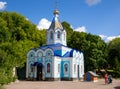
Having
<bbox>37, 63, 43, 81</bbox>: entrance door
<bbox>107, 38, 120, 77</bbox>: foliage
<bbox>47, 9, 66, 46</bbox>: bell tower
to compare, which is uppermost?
<bbox>47, 9, 66, 46</bbox>: bell tower

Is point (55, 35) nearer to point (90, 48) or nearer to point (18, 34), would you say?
point (18, 34)

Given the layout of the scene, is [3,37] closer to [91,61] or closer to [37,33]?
[37,33]

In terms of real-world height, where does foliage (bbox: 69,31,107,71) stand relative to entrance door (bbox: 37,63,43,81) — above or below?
above

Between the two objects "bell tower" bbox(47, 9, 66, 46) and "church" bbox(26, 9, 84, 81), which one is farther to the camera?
"bell tower" bbox(47, 9, 66, 46)

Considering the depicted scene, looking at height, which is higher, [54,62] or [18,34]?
[18,34]

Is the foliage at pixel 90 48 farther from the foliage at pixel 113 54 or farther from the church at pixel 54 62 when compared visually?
the church at pixel 54 62

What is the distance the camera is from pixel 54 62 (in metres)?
43.6

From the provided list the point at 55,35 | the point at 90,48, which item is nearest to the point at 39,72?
the point at 55,35

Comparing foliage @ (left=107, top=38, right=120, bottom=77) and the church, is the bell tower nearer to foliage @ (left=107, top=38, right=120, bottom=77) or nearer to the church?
the church

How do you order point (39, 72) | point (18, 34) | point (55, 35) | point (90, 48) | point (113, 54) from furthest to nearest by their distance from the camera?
point (113, 54), point (90, 48), point (18, 34), point (55, 35), point (39, 72)

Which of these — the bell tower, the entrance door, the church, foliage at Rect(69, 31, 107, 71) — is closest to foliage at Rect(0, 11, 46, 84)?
the church

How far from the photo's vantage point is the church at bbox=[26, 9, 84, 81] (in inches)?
1732

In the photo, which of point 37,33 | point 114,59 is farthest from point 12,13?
point 114,59

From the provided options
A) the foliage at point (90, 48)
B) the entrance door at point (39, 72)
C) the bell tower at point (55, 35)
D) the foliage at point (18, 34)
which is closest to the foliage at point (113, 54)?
the foliage at point (90, 48)
